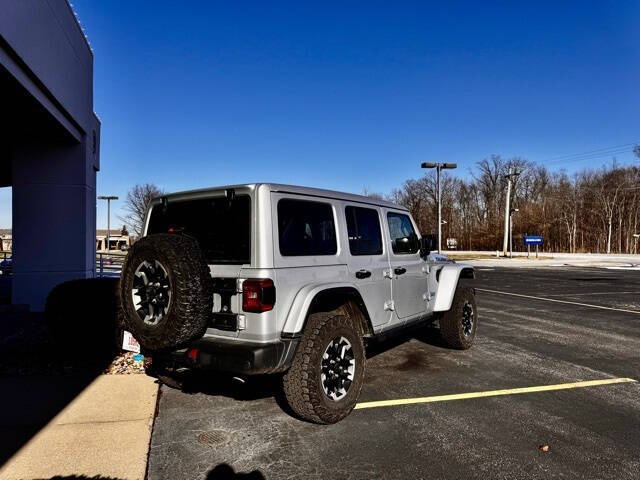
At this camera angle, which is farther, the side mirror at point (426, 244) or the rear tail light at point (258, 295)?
the side mirror at point (426, 244)

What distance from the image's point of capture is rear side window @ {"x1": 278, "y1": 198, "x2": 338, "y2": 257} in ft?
11.5

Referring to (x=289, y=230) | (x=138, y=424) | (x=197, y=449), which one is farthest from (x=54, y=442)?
(x=289, y=230)

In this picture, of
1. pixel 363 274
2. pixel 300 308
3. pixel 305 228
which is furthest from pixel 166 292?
pixel 363 274

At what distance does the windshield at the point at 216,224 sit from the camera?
3402 millimetres

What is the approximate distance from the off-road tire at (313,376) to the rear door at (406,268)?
4.16 feet

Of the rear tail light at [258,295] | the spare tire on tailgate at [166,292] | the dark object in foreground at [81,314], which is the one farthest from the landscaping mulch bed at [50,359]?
the rear tail light at [258,295]

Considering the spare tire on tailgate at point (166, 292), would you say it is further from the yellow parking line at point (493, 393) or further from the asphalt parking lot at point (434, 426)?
the yellow parking line at point (493, 393)

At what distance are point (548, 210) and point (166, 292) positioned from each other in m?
67.5

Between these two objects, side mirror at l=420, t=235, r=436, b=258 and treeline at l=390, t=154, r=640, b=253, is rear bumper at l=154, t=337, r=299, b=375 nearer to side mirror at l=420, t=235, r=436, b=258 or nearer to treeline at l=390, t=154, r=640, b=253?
side mirror at l=420, t=235, r=436, b=258

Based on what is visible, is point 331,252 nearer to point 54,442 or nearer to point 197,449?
point 197,449

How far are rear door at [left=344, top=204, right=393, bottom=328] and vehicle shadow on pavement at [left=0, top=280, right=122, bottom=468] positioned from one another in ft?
9.60

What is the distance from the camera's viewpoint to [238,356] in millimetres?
3148

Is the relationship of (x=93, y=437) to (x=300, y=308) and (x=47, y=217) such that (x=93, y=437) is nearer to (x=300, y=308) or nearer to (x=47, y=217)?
(x=300, y=308)

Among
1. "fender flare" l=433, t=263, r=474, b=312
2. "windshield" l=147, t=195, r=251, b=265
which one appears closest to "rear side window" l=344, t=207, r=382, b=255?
"windshield" l=147, t=195, r=251, b=265
